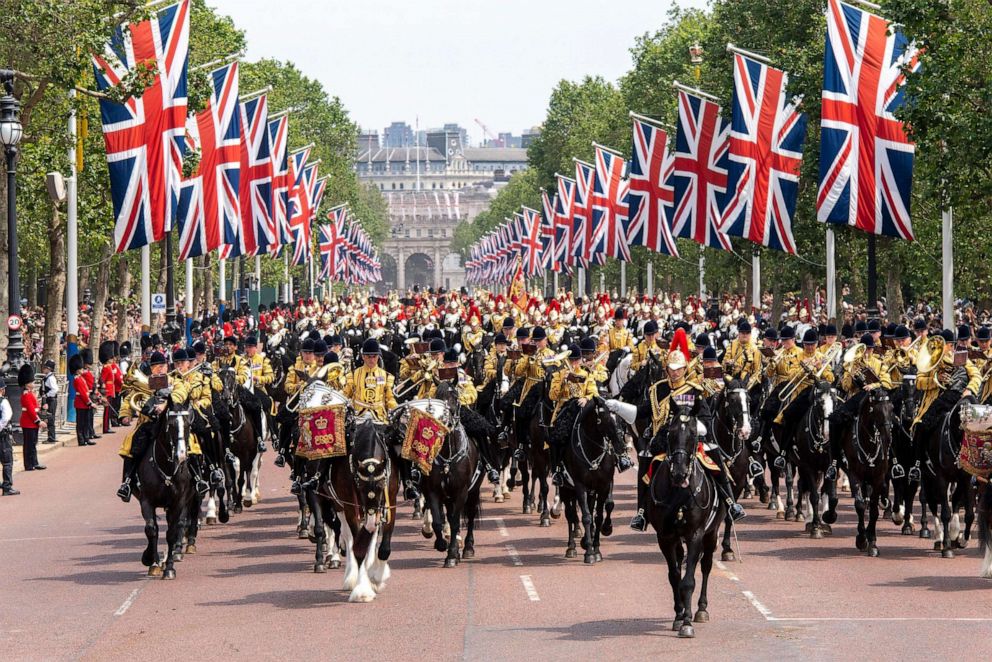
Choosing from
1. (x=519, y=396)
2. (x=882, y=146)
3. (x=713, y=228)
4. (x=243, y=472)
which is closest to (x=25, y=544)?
(x=243, y=472)

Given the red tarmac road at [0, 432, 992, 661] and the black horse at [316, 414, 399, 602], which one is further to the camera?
the black horse at [316, 414, 399, 602]

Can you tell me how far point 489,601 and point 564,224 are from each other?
5957 cm

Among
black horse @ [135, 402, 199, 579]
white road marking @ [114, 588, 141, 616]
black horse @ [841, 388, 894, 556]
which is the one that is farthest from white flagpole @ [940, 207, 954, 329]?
white road marking @ [114, 588, 141, 616]

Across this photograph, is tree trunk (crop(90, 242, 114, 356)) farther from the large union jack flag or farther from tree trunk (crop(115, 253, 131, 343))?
the large union jack flag

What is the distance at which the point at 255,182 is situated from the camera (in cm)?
4825

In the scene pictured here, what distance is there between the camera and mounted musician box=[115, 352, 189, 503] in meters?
18.6

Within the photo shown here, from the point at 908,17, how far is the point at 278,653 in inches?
798

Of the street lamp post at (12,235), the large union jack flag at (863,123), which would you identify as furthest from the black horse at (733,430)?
the street lamp post at (12,235)

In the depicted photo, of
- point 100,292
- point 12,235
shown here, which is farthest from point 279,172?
point 12,235

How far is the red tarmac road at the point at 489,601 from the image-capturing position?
14484 millimetres

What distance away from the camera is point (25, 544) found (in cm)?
2217

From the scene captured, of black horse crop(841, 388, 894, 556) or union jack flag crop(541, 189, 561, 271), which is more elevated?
union jack flag crop(541, 189, 561, 271)

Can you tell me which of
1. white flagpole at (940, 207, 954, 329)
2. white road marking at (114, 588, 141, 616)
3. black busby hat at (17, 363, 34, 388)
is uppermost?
white flagpole at (940, 207, 954, 329)

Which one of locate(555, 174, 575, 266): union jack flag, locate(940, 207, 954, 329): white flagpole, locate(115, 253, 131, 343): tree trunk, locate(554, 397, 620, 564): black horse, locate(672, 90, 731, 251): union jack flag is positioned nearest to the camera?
locate(554, 397, 620, 564): black horse
